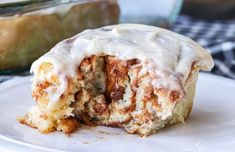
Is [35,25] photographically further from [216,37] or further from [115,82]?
[216,37]

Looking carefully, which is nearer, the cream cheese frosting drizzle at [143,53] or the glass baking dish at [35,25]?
the cream cheese frosting drizzle at [143,53]

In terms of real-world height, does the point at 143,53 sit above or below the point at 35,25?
above

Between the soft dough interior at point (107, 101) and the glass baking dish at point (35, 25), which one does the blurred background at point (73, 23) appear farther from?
the soft dough interior at point (107, 101)

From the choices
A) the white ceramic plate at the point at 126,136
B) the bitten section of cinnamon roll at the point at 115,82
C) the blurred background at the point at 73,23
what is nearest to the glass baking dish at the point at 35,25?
the blurred background at the point at 73,23

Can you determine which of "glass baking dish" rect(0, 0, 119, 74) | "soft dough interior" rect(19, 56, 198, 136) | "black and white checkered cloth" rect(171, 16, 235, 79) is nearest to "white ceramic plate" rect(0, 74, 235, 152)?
"soft dough interior" rect(19, 56, 198, 136)

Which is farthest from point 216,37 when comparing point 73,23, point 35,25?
point 35,25

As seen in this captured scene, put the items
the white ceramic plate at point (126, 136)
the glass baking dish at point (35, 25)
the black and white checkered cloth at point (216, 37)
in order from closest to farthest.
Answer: the white ceramic plate at point (126, 136)
the glass baking dish at point (35, 25)
the black and white checkered cloth at point (216, 37)

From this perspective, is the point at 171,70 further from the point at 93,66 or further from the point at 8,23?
the point at 8,23

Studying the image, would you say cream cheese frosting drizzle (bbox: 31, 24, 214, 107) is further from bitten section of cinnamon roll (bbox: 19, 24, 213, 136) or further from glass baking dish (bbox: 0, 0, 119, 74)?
glass baking dish (bbox: 0, 0, 119, 74)
